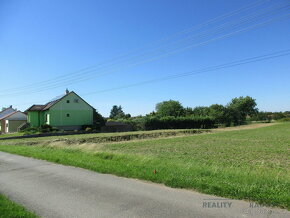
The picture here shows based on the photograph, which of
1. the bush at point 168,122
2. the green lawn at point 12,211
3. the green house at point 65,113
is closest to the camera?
the green lawn at point 12,211

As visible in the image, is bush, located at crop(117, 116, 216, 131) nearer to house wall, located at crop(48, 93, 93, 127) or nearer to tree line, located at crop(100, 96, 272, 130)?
tree line, located at crop(100, 96, 272, 130)

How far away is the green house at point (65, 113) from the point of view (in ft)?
148

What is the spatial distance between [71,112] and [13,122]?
43.0ft

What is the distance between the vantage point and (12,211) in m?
4.61

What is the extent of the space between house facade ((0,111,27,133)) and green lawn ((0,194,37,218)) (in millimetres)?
49812

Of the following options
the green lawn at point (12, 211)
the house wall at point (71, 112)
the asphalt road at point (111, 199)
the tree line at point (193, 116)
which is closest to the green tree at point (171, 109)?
the tree line at point (193, 116)

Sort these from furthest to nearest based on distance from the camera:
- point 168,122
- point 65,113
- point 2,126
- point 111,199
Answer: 1. point 168,122
2. point 2,126
3. point 65,113
4. point 111,199

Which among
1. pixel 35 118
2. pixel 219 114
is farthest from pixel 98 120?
pixel 219 114

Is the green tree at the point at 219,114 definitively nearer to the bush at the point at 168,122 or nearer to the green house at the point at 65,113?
the bush at the point at 168,122

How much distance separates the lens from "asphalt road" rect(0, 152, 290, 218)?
4492mm

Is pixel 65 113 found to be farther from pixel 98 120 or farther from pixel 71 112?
pixel 98 120

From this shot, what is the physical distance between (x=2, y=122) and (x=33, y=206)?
56.4m

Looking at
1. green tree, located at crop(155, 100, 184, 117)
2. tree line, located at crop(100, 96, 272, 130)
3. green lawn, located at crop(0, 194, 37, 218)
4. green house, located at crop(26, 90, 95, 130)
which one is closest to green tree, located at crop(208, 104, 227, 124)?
tree line, located at crop(100, 96, 272, 130)

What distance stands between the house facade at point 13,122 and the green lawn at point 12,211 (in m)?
49.8
